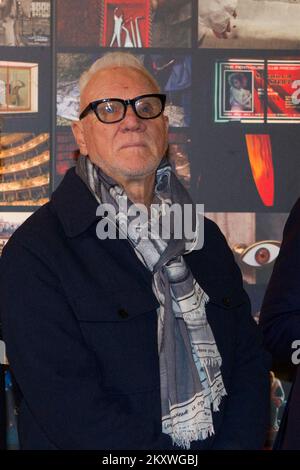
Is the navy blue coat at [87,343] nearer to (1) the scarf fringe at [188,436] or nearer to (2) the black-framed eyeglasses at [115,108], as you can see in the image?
(1) the scarf fringe at [188,436]

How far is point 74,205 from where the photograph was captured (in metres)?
2.66

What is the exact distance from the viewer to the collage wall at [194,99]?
136 inches

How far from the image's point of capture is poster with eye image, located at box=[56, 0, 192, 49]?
3.48 meters

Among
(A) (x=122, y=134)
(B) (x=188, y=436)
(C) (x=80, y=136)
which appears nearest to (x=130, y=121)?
(A) (x=122, y=134)

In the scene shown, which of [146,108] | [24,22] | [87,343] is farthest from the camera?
[24,22]

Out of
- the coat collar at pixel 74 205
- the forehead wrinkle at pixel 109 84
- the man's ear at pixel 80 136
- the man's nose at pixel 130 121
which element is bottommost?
the coat collar at pixel 74 205

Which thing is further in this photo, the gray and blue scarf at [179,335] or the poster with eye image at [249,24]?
the poster with eye image at [249,24]

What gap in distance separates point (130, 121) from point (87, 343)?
0.70m

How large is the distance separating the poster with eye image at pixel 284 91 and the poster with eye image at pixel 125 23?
1.28 feet

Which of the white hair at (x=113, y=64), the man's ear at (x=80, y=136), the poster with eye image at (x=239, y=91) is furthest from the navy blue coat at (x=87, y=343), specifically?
the poster with eye image at (x=239, y=91)

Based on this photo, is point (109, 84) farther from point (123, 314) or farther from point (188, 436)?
point (188, 436)

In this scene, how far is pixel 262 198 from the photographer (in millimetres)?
3609

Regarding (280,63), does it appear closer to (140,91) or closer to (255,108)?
(255,108)

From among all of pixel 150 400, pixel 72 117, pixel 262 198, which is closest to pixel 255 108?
pixel 262 198
